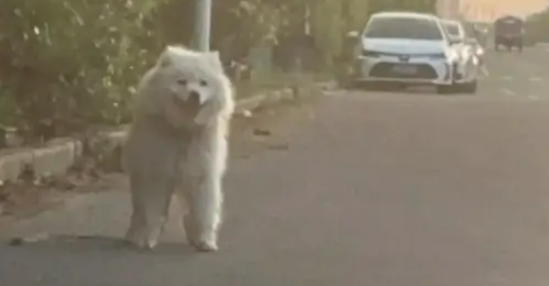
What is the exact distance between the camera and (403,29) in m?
29.8

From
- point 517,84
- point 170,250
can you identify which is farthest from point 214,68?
point 517,84

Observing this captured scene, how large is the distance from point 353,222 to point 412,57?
1918 centimetres

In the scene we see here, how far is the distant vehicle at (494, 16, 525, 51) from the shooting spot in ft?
236

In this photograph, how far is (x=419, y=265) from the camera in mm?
7652

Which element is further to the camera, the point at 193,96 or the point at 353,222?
Result: the point at 353,222

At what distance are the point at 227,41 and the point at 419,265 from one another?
49.2 feet

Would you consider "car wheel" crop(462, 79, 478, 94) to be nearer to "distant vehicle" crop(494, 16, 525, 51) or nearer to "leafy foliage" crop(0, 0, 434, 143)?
"leafy foliage" crop(0, 0, 434, 143)

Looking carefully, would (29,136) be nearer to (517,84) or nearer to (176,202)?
(176,202)

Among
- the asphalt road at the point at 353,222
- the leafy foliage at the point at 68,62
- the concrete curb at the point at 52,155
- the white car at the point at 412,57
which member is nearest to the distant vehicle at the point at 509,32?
the white car at the point at 412,57

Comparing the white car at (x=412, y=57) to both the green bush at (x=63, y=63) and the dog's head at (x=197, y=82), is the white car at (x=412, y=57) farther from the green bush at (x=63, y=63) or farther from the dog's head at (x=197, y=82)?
the dog's head at (x=197, y=82)

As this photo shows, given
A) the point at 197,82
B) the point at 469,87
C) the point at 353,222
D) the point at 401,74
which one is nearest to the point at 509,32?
the point at 469,87

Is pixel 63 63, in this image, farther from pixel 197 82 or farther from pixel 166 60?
pixel 197 82

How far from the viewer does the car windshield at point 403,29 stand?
1148 inches

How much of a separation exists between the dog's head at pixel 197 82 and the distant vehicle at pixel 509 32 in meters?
63.9
